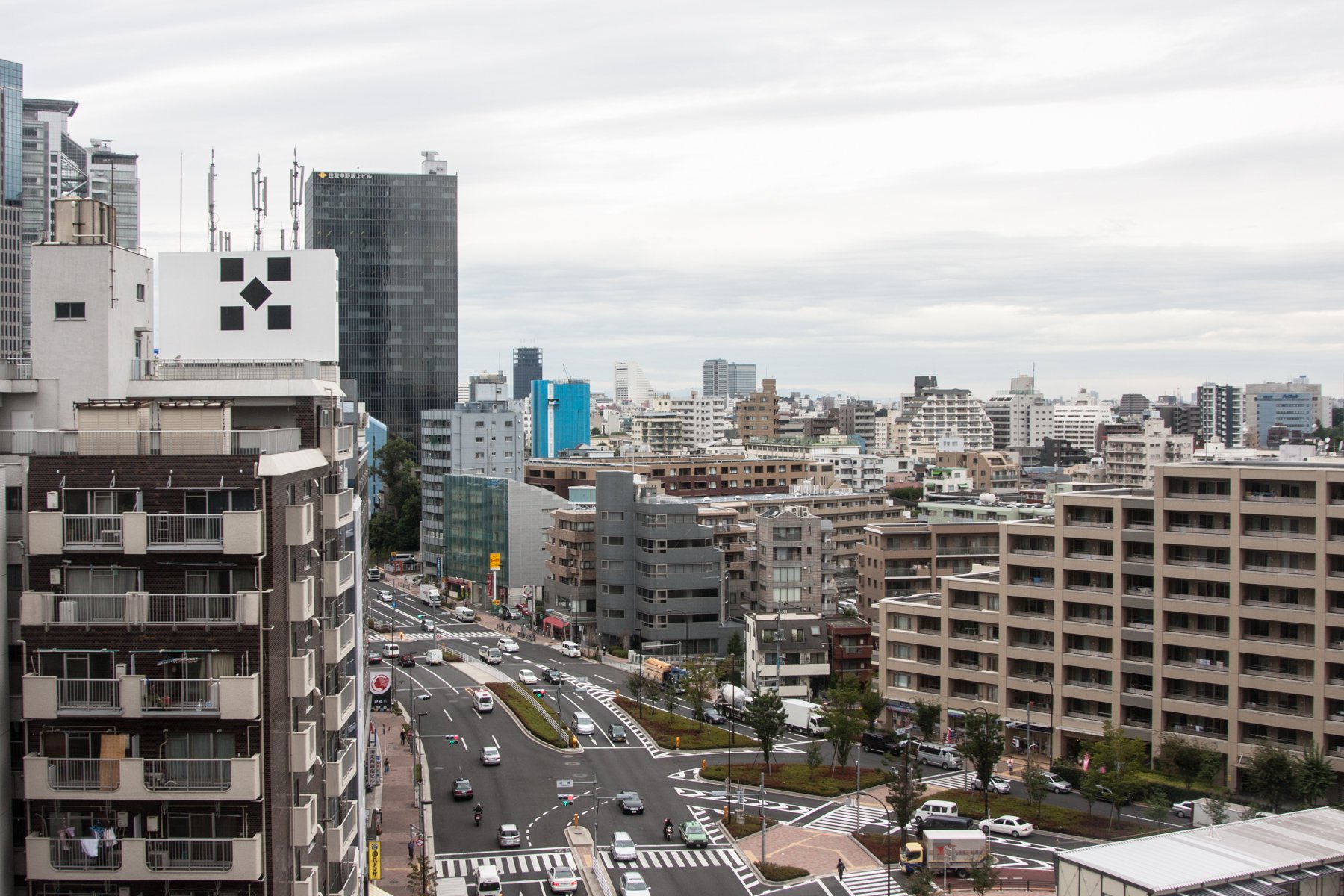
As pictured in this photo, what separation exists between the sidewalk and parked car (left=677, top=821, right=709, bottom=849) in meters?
10.8

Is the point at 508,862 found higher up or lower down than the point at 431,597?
lower down

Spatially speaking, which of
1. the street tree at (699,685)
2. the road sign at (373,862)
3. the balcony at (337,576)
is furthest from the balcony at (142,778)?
the street tree at (699,685)

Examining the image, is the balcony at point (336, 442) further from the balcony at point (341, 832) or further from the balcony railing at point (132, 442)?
the balcony at point (341, 832)

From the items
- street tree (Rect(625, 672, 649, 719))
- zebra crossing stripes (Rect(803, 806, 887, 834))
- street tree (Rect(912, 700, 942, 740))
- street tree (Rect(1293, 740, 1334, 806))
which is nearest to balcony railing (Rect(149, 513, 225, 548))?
zebra crossing stripes (Rect(803, 806, 887, 834))

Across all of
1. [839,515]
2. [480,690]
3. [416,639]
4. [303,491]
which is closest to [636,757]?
[480,690]

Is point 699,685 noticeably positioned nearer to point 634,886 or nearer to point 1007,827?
point 1007,827

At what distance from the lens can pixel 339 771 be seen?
102 ft

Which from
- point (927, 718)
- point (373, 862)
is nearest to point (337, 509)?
point (373, 862)

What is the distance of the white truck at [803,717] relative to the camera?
74.9 metres

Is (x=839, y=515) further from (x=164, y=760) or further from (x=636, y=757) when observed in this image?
(x=164, y=760)

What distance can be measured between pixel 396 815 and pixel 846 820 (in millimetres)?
20528

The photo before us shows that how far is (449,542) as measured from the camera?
13450cm

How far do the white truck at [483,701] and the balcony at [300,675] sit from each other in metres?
54.4

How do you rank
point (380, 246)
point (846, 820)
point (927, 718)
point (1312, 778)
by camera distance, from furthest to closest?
1. point (380, 246)
2. point (927, 718)
3. point (846, 820)
4. point (1312, 778)
